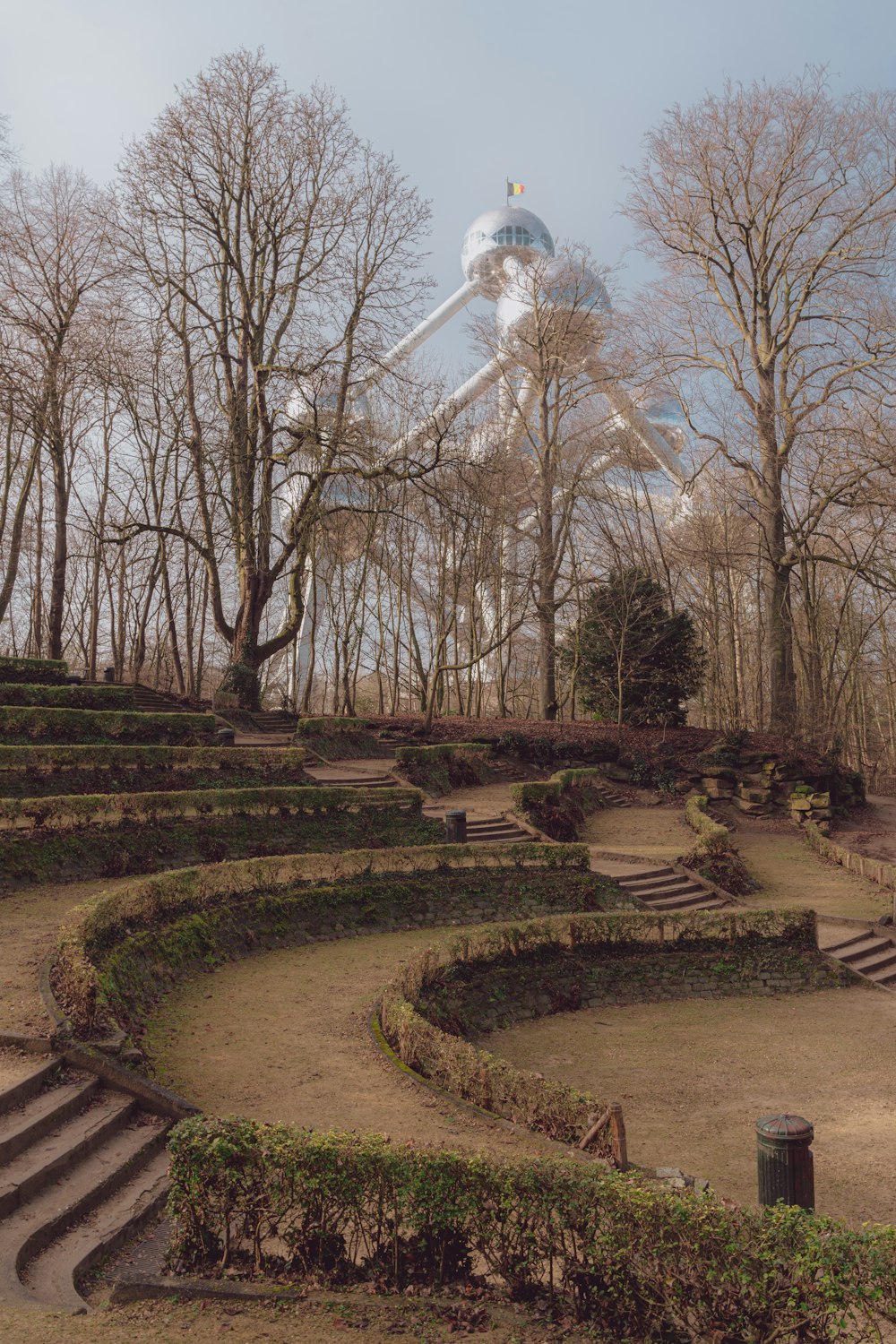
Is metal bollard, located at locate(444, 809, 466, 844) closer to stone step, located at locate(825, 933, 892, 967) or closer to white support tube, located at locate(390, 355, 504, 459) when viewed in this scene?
stone step, located at locate(825, 933, 892, 967)

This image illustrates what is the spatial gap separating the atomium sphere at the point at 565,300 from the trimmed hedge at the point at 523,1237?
30.2 m

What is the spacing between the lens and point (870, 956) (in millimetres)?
15797

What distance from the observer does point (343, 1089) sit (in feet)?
29.1

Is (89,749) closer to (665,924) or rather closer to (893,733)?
(665,924)

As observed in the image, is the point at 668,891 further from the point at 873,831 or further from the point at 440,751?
the point at 873,831

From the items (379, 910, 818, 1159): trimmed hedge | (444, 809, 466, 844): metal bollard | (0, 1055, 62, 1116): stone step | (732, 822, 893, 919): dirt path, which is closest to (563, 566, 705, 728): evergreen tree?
(732, 822, 893, 919): dirt path

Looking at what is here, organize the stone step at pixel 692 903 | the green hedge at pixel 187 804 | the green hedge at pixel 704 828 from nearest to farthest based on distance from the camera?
the green hedge at pixel 187 804, the stone step at pixel 692 903, the green hedge at pixel 704 828

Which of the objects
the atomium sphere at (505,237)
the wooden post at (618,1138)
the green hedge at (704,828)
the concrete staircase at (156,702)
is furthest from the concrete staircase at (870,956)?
the atomium sphere at (505,237)

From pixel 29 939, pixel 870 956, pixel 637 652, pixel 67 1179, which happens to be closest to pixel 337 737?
pixel 637 652

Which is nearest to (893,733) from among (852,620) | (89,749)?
(852,620)

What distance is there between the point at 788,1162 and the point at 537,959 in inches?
274

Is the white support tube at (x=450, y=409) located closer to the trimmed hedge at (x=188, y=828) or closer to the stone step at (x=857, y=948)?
the trimmed hedge at (x=188, y=828)

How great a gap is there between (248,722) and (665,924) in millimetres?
15232

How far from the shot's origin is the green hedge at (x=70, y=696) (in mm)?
22630
